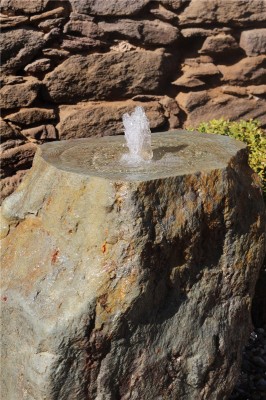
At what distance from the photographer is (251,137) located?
3641 mm

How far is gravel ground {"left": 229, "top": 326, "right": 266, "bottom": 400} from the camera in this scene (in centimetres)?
308

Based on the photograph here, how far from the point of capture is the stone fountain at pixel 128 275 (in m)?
2.19

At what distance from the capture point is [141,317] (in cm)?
227

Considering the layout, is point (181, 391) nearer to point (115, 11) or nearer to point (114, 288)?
point (114, 288)

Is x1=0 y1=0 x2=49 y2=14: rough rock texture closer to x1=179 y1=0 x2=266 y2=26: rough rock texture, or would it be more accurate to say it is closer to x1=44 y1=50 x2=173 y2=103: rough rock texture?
x1=44 y1=50 x2=173 y2=103: rough rock texture

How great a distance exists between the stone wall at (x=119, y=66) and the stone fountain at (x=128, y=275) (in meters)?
1.29

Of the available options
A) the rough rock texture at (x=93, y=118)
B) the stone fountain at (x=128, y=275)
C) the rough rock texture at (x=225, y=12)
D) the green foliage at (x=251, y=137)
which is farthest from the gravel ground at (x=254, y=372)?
the rough rock texture at (x=225, y=12)

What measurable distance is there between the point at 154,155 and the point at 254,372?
49.9 inches

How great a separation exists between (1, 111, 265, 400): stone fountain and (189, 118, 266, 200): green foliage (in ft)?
2.96

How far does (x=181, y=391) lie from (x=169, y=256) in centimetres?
51

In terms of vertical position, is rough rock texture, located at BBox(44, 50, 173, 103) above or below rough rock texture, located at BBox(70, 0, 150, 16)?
below

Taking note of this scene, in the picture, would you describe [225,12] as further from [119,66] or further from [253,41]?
[119,66]

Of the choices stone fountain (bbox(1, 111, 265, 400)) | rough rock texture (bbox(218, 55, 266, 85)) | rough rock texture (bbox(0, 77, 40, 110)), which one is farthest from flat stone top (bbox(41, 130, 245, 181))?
rough rock texture (bbox(218, 55, 266, 85))

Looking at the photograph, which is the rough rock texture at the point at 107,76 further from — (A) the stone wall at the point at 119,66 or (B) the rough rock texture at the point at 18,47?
(B) the rough rock texture at the point at 18,47
